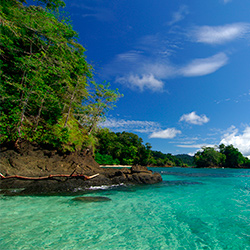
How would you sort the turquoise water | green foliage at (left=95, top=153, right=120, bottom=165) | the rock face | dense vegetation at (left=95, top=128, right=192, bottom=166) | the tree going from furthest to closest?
the tree → dense vegetation at (left=95, top=128, right=192, bottom=166) → green foliage at (left=95, top=153, right=120, bottom=165) → the rock face → the turquoise water

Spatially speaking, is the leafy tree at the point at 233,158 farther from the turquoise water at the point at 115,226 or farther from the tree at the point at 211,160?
the turquoise water at the point at 115,226

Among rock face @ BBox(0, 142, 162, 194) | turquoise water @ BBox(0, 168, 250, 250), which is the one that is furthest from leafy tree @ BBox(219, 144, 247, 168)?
turquoise water @ BBox(0, 168, 250, 250)

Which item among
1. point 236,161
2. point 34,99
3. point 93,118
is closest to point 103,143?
point 93,118

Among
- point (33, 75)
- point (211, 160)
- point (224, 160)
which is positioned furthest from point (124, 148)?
point (224, 160)

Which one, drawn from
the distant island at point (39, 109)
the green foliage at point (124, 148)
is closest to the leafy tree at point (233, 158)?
the green foliage at point (124, 148)

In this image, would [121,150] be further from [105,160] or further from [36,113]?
[36,113]

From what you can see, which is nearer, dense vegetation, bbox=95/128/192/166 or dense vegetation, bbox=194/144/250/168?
dense vegetation, bbox=95/128/192/166

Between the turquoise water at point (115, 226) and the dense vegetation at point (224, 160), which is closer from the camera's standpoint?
the turquoise water at point (115, 226)

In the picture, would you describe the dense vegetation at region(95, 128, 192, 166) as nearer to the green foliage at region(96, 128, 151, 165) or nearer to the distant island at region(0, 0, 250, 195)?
the green foliage at region(96, 128, 151, 165)

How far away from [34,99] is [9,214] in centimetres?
814

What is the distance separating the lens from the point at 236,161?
9444 cm

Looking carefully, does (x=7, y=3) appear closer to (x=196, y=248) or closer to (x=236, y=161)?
A: (x=196, y=248)

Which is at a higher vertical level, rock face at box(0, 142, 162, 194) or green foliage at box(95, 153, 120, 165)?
rock face at box(0, 142, 162, 194)

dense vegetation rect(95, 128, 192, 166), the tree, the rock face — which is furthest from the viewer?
the tree
